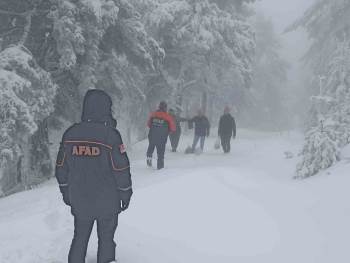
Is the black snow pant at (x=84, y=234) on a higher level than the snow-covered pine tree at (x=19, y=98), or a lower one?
lower

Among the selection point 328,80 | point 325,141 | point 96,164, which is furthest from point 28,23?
point 328,80

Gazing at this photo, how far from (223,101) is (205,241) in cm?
3554

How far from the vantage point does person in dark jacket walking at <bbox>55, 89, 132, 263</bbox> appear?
197 inches

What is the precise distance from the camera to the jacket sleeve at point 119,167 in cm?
499

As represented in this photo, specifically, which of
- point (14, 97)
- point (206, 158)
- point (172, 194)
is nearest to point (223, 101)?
point (206, 158)

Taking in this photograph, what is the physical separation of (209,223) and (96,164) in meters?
2.76

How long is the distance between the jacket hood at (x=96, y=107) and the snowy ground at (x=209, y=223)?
5.81 ft

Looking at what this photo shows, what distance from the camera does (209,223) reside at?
284 inches

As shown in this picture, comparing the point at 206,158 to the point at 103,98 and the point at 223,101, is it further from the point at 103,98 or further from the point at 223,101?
the point at 223,101

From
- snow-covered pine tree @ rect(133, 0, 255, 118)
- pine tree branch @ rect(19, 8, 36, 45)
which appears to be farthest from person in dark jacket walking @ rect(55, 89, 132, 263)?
snow-covered pine tree @ rect(133, 0, 255, 118)

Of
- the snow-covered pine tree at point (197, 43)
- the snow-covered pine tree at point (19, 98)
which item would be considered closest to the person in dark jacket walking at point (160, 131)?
the snow-covered pine tree at point (19, 98)

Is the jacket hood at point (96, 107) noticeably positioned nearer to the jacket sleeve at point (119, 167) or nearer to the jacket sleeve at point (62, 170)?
the jacket sleeve at point (119, 167)

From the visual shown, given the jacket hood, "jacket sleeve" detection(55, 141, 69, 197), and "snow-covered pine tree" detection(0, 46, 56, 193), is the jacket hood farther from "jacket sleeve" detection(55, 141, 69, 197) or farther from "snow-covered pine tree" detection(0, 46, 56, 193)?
"snow-covered pine tree" detection(0, 46, 56, 193)

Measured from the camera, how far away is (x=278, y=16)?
189 metres
